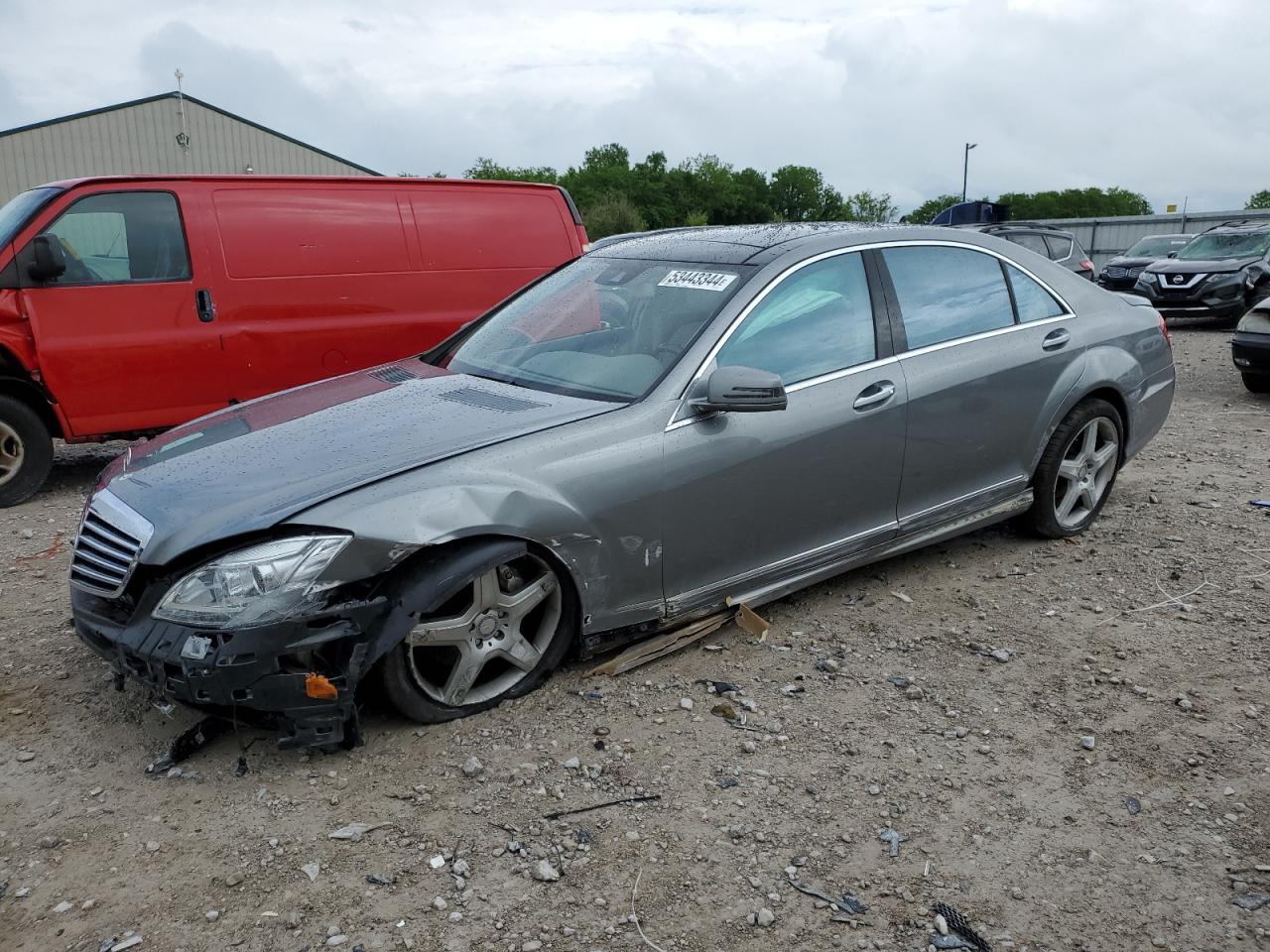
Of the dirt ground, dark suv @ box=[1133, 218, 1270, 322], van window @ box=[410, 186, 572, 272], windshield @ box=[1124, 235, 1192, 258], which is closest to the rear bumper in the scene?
the dirt ground

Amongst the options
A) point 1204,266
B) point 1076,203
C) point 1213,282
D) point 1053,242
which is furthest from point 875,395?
point 1076,203

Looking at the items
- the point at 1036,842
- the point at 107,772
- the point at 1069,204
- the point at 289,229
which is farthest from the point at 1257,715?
the point at 1069,204

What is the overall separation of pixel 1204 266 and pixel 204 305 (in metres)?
14.7

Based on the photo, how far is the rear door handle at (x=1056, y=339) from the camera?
499cm

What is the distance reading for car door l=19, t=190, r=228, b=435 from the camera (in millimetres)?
6516

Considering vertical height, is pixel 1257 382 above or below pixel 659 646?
above

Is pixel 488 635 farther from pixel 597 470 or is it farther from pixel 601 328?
pixel 601 328

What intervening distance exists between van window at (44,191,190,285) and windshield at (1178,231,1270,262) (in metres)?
15.5

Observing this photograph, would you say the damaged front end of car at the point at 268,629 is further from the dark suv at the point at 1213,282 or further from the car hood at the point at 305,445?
the dark suv at the point at 1213,282

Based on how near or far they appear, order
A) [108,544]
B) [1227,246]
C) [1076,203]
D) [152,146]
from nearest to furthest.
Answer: [108,544]
[1227,246]
[152,146]
[1076,203]

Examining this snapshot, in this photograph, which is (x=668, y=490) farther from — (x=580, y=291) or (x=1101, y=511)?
(x=1101, y=511)

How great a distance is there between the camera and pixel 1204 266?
53.0ft

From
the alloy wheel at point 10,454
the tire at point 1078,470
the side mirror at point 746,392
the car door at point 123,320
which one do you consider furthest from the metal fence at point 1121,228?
the side mirror at point 746,392

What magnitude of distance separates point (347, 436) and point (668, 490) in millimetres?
1118
